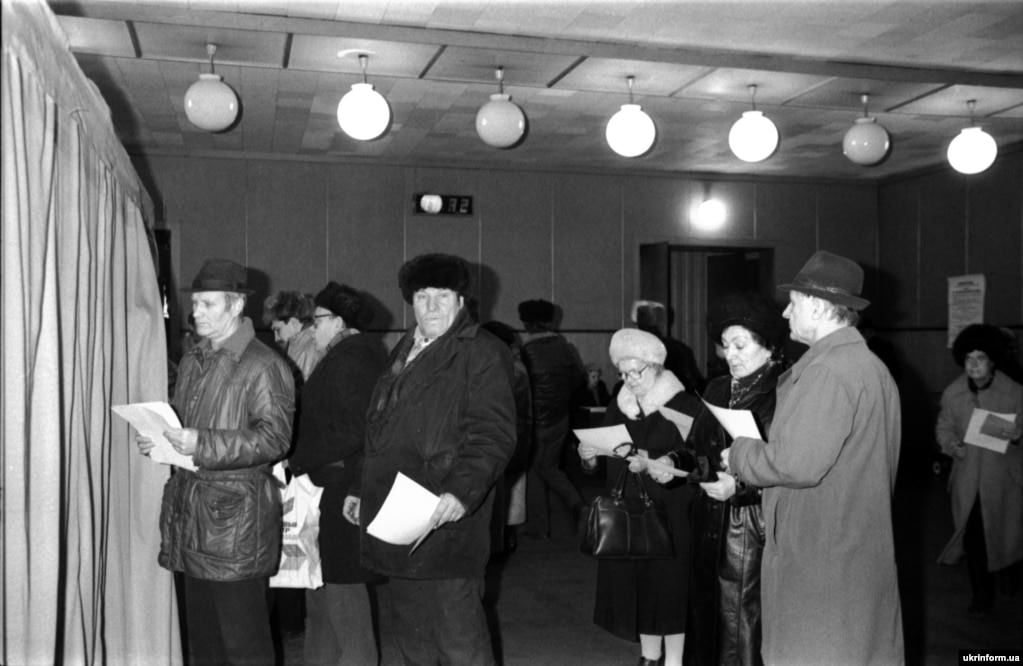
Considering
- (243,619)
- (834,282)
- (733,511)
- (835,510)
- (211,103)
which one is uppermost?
(211,103)

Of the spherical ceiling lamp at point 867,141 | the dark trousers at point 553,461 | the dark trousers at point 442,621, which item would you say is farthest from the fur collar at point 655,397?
the spherical ceiling lamp at point 867,141

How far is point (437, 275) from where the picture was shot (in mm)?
3307

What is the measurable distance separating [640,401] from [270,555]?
63.4 inches

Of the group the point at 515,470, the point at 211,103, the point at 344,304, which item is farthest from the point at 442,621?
the point at 211,103

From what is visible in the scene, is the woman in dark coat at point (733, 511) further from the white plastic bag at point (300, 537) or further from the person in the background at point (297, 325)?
the person in the background at point (297, 325)

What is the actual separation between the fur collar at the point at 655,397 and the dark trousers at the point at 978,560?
2456 mm

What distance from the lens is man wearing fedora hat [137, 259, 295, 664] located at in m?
3.32

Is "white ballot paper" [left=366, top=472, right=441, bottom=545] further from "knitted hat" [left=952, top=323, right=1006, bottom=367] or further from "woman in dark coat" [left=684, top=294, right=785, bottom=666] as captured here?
"knitted hat" [left=952, top=323, right=1006, bottom=367]

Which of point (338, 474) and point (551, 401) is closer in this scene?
point (338, 474)

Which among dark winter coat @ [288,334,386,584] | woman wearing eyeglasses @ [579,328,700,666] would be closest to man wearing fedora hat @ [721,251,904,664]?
woman wearing eyeglasses @ [579,328,700,666]

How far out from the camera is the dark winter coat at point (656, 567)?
393 cm

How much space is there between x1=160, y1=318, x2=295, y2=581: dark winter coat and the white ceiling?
8.13ft

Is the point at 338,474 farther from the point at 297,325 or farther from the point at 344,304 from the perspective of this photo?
the point at 297,325

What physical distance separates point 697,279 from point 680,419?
911cm
